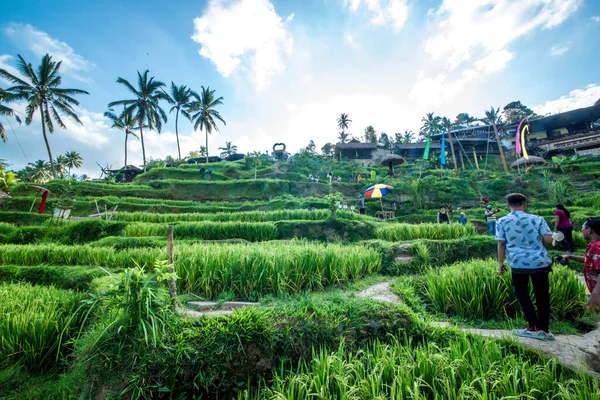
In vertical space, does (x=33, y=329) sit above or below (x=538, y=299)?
above

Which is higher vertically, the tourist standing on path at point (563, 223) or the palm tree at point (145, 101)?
the palm tree at point (145, 101)

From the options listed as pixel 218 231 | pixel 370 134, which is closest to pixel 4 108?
pixel 218 231

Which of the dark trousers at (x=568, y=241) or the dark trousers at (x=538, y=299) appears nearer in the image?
the dark trousers at (x=538, y=299)

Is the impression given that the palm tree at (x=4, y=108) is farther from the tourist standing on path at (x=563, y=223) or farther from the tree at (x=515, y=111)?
the tree at (x=515, y=111)

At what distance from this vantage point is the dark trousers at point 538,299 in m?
3.07

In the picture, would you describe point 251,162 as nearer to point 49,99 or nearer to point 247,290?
point 49,99

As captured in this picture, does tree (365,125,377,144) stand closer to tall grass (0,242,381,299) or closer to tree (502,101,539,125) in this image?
tree (502,101,539,125)

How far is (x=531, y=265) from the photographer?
3021 mm

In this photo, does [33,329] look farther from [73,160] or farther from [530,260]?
[73,160]

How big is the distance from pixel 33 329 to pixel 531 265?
643cm

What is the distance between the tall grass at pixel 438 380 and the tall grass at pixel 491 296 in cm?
159

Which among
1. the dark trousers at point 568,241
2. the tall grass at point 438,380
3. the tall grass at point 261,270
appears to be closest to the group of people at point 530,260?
the tall grass at point 438,380

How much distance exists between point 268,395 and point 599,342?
376 cm

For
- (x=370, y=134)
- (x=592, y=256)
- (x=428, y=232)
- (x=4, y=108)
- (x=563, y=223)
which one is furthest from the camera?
(x=370, y=134)
